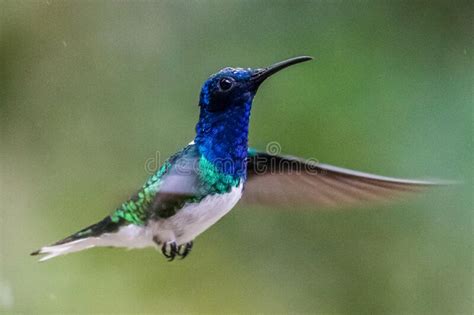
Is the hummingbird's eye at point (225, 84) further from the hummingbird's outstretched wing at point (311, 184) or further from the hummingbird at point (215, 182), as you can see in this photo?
the hummingbird's outstretched wing at point (311, 184)

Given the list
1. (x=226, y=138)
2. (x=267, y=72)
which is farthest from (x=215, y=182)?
(x=267, y=72)

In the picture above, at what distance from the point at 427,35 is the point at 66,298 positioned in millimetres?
869

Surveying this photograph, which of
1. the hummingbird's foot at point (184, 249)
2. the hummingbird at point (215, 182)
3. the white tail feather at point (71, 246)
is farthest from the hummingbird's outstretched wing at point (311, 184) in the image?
the white tail feather at point (71, 246)

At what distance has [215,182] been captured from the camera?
33.1 inches

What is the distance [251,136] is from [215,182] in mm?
111

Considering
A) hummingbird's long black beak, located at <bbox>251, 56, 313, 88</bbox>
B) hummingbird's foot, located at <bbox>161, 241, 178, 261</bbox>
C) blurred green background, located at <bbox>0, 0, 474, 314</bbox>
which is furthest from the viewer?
blurred green background, located at <bbox>0, 0, 474, 314</bbox>

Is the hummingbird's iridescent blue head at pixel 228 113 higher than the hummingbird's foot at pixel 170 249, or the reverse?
the hummingbird's iridescent blue head at pixel 228 113

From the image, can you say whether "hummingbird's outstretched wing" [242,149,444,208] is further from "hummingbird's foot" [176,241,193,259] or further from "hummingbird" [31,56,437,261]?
"hummingbird's foot" [176,241,193,259]

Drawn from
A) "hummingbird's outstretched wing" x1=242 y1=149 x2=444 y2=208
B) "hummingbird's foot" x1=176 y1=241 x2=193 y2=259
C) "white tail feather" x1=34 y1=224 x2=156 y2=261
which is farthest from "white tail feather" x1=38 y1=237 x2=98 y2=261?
"hummingbird's outstretched wing" x1=242 y1=149 x2=444 y2=208

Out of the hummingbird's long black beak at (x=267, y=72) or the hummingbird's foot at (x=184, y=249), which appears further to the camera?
the hummingbird's foot at (x=184, y=249)

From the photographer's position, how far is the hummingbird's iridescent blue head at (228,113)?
0.76 metres

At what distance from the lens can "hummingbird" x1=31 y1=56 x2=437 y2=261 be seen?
785 mm

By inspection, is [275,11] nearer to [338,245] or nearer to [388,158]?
[388,158]

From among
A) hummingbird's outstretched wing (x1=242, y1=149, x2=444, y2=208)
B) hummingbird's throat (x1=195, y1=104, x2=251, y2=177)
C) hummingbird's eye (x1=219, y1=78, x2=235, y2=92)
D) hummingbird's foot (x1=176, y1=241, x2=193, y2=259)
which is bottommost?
hummingbird's foot (x1=176, y1=241, x2=193, y2=259)
